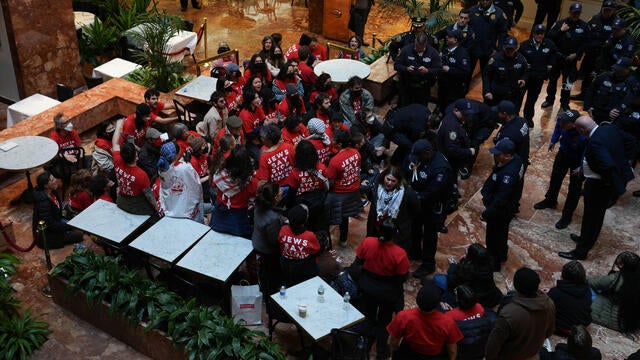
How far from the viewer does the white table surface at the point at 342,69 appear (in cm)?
963

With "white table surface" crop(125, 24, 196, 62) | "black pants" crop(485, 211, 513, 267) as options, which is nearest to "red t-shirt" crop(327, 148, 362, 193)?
"black pants" crop(485, 211, 513, 267)

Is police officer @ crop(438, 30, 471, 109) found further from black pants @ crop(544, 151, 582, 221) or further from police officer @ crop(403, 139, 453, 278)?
police officer @ crop(403, 139, 453, 278)

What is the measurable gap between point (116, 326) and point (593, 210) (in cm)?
503

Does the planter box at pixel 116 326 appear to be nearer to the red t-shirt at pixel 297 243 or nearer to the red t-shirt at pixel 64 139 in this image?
the red t-shirt at pixel 297 243

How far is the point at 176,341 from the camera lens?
6.00 m

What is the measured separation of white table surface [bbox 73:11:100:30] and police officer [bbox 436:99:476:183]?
7344mm

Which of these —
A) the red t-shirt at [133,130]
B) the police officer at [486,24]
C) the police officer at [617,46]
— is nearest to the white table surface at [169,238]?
the red t-shirt at [133,130]

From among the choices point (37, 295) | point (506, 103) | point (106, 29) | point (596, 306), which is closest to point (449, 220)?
point (506, 103)

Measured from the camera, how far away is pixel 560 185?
8312 millimetres

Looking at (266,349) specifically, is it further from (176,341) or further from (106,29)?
(106,29)

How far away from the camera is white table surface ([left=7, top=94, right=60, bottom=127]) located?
1008 centimetres

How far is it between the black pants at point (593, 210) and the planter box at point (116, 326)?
4424 millimetres

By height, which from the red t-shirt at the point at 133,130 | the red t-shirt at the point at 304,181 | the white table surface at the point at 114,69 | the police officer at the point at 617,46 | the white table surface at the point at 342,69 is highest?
the police officer at the point at 617,46

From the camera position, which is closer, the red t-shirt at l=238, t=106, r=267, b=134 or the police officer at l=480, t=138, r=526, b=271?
the police officer at l=480, t=138, r=526, b=271
